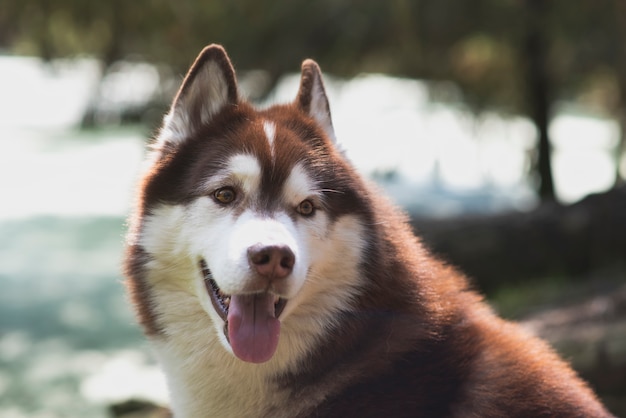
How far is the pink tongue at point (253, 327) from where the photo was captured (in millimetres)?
2822

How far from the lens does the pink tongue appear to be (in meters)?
2.82

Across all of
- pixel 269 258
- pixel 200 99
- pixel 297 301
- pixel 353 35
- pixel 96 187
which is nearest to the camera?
pixel 269 258

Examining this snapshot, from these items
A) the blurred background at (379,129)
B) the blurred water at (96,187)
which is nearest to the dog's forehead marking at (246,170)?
the blurred background at (379,129)

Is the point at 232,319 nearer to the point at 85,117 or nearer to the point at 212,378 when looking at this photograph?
the point at 212,378

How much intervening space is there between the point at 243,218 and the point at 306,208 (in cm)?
28

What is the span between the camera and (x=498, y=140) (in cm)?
1047

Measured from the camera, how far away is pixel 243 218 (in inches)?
112

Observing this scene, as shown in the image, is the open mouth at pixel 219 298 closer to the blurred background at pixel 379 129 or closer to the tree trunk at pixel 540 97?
the blurred background at pixel 379 129

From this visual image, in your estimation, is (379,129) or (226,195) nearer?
(226,195)

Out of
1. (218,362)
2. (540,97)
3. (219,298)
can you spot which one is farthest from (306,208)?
(540,97)

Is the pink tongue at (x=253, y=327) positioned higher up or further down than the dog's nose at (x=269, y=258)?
further down

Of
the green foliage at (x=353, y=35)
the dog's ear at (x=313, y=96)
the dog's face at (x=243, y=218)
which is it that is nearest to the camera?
the dog's face at (x=243, y=218)

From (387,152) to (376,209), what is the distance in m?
7.30

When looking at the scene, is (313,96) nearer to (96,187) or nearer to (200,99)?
(200,99)
